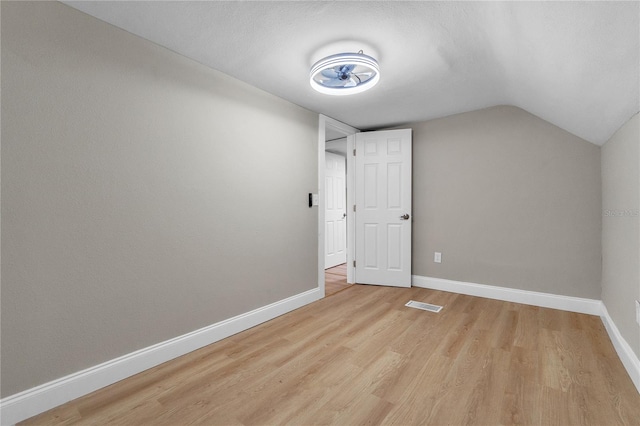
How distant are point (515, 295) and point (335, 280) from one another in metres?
2.28

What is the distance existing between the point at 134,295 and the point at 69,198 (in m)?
0.72

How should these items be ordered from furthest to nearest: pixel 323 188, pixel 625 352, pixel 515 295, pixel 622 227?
pixel 323 188 → pixel 515 295 → pixel 622 227 → pixel 625 352

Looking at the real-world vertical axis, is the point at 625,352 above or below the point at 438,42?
below

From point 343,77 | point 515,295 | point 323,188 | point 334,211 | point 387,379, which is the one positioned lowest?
point 387,379

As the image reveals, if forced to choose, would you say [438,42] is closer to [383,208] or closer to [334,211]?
[383,208]

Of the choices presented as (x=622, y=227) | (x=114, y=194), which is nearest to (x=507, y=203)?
(x=622, y=227)

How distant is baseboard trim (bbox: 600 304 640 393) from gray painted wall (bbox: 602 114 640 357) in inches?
1.7

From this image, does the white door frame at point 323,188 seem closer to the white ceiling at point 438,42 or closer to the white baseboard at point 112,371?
the white ceiling at point 438,42

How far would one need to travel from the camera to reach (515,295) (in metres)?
3.25

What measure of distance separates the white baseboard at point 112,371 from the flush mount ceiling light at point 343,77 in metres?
2.12

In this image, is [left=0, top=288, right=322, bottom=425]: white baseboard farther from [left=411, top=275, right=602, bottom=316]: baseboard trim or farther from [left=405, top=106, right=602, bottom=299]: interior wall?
[left=405, top=106, right=602, bottom=299]: interior wall

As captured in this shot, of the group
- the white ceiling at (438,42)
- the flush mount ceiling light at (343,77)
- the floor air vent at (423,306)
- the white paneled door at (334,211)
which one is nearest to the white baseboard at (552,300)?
the floor air vent at (423,306)

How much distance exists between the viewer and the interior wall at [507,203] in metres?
2.94

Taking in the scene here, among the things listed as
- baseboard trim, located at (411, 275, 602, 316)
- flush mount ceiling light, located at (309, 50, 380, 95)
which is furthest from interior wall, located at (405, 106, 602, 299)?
flush mount ceiling light, located at (309, 50, 380, 95)
